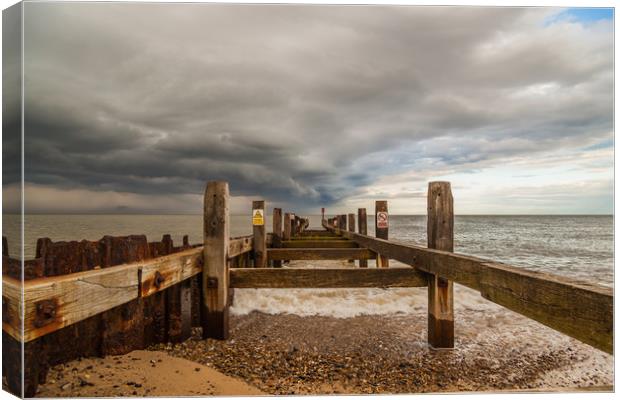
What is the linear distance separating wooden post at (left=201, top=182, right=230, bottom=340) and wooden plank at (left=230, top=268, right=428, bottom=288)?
27cm

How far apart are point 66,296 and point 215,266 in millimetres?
2137

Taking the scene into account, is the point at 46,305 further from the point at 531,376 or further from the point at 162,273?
the point at 531,376

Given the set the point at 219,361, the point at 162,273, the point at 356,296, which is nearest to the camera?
the point at 162,273

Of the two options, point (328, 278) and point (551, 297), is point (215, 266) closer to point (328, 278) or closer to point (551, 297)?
point (328, 278)

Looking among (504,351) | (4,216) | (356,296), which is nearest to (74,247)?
(4,216)

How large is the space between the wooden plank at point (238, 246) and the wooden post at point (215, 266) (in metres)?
0.88

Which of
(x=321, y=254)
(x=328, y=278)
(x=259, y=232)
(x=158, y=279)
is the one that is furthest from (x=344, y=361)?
(x=259, y=232)

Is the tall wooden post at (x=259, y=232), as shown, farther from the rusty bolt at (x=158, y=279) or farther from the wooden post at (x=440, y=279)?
the rusty bolt at (x=158, y=279)

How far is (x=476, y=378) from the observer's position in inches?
146

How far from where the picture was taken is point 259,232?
306 inches

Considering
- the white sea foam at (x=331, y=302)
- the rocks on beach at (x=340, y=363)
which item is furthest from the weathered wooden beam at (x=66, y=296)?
the white sea foam at (x=331, y=302)

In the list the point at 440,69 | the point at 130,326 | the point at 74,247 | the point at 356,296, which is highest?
the point at 440,69

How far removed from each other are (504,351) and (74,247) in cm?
503

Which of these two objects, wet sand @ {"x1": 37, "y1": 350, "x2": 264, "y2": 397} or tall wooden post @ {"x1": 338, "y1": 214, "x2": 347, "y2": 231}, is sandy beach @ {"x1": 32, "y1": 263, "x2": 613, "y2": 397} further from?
tall wooden post @ {"x1": 338, "y1": 214, "x2": 347, "y2": 231}
